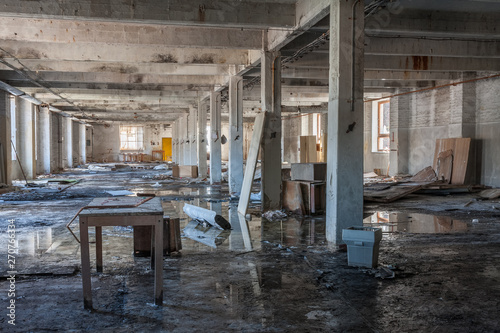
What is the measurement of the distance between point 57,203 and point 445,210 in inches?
393

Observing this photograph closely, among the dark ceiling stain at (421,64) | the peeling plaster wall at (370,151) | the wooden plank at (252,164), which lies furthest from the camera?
the peeling plaster wall at (370,151)

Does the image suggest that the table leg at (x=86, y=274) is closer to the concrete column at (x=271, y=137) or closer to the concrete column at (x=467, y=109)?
the concrete column at (x=271, y=137)

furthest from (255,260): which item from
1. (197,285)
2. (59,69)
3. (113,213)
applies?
(59,69)

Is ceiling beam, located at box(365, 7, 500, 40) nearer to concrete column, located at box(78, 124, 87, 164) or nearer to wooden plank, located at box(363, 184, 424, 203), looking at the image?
wooden plank, located at box(363, 184, 424, 203)

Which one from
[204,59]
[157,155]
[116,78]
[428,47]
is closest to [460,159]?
[428,47]

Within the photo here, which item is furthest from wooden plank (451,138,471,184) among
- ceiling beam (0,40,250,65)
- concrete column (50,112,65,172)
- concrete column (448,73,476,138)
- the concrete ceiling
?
concrete column (50,112,65,172)

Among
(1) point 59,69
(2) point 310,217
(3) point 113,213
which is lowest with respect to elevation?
(2) point 310,217

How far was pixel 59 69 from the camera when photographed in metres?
13.5

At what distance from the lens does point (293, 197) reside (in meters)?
10.3

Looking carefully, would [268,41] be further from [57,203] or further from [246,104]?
[246,104]

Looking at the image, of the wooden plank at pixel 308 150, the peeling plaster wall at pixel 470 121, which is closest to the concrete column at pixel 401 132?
the peeling plaster wall at pixel 470 121

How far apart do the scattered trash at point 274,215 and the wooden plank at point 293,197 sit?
51 centimetres

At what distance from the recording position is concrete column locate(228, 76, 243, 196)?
14.1 metres

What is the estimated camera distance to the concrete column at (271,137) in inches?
409
